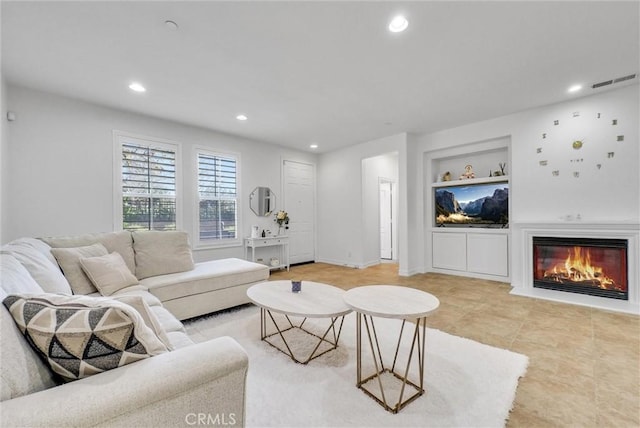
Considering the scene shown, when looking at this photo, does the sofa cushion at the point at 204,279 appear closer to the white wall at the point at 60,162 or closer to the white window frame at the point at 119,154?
the white window frame at the point at 119,154

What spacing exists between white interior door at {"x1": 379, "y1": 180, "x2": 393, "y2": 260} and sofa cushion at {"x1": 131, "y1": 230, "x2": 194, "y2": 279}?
4833mm

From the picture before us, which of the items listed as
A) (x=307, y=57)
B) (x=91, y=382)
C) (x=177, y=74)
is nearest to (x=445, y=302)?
(x=307, y=57)

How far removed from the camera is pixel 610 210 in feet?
11.0

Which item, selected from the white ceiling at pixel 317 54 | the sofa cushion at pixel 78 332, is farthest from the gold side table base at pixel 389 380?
the white ceiling at pixel 317 54

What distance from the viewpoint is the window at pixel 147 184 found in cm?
383

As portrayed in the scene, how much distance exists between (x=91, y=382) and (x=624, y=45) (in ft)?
14.0

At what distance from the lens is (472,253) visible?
4.70 m

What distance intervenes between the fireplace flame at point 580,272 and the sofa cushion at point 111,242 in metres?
5.31

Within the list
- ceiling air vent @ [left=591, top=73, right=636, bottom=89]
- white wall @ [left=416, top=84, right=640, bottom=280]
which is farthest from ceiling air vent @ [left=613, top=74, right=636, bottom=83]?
white wall @ [left=416, top=84, right=640, bottom=280]

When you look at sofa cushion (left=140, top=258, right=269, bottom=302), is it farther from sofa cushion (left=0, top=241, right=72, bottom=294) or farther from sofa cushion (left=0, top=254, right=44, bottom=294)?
sofa cushion (left=0, top=254, right=44, bottom=294)

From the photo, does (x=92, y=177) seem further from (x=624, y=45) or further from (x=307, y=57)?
(x=624, y=45)

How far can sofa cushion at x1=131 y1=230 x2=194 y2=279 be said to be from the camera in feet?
9.58

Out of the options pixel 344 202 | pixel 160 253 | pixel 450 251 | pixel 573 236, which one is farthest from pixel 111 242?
pixel 573 236

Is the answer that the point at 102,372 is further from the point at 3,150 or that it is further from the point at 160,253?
the point at 3,150
